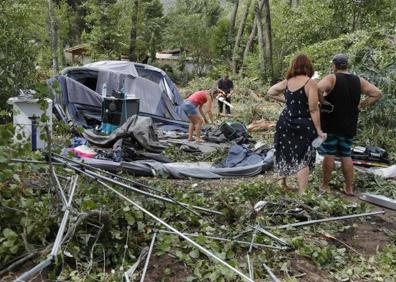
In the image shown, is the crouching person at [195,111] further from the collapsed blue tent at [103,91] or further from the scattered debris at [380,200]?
the scattered debris at [380,200]

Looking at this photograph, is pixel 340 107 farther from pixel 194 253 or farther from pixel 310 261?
pixel 194 253

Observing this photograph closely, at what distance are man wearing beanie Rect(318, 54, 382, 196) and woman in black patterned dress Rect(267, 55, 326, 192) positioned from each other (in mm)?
369

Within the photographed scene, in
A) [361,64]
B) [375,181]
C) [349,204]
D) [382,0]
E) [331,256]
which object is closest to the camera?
[331,256]

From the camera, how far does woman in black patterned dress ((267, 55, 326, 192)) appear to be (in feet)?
16.8

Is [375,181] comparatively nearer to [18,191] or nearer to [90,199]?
[90,199]

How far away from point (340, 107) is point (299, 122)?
0.60 m

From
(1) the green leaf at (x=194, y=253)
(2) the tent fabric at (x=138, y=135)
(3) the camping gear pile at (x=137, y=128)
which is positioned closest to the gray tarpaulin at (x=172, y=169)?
(3) the camping gear pile at (x=137, y=128)

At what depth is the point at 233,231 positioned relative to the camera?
12.6ft

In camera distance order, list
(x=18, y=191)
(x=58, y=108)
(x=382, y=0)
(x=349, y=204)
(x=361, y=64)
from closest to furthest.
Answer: (x=18, y=191), (x=349, y=204), (x=361, y=64), (x=58, y=108), (x=382, y=0)

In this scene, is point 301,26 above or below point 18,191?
above

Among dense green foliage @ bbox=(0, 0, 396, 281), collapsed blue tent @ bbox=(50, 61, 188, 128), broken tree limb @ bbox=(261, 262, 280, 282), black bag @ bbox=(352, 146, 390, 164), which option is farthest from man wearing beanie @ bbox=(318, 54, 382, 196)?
collapsed blue tent @ bbox=(50, 61, 188, 128)

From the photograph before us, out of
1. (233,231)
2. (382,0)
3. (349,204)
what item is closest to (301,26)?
(382,0)

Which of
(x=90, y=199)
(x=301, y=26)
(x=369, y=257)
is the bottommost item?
(x=369, y=257)

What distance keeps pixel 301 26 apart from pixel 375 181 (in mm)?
12451
